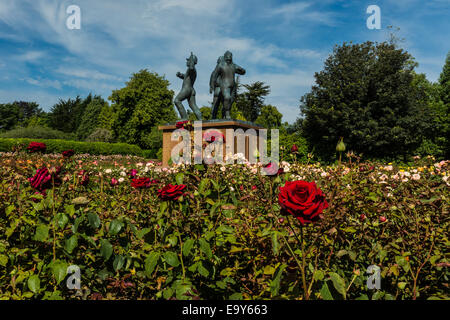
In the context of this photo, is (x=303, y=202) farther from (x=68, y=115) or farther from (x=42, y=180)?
(x=68, y=115)

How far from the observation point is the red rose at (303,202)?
3.75 ft

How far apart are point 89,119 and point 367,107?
5460 cm

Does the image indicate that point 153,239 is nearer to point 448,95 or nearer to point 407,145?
point 407,145

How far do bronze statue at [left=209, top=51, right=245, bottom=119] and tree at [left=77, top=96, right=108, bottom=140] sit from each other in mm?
56864

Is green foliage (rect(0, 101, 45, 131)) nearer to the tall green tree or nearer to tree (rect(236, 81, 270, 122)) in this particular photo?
the tall green tree

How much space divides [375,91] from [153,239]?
25.0 metres

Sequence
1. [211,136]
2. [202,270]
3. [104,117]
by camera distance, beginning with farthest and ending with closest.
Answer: [104,117] < [211,136] < [202,270]

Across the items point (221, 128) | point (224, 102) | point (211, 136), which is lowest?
point (211, 136)

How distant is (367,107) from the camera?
74.2 ft

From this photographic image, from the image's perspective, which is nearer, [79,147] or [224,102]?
[224,102]

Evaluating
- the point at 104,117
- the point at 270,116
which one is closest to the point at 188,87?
the point at 270,116

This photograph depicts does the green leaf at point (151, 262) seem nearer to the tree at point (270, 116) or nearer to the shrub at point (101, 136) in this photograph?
the tree at point (270, 116)

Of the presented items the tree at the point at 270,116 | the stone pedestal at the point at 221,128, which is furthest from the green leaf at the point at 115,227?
the tree at the point at 270,116

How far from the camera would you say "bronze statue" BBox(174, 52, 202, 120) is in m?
10.7
